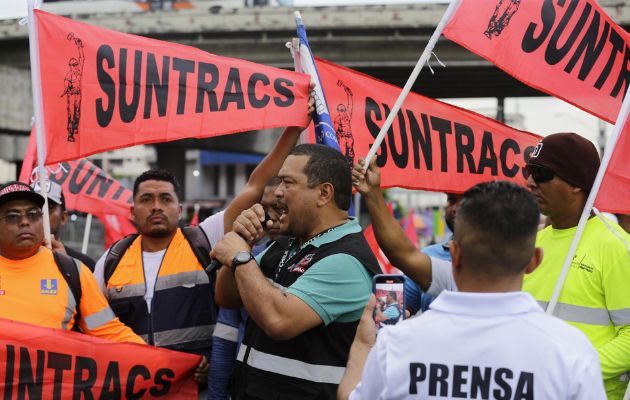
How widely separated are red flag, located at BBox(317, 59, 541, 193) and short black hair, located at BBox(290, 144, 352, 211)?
1.34 meters

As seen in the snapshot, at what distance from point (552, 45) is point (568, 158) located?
1.29 meters

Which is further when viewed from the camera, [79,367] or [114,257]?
[114,257]

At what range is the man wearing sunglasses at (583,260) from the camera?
11.7 feet

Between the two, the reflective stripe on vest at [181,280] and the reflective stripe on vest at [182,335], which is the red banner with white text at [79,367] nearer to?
the reflective stripe on vest at [182,335]

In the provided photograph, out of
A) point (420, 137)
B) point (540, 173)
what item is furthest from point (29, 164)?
point (540, 173)

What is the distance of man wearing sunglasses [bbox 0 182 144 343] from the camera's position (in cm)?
424

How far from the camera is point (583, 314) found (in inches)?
144

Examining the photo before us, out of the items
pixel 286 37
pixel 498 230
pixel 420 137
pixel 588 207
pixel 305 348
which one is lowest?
pixel 305 348

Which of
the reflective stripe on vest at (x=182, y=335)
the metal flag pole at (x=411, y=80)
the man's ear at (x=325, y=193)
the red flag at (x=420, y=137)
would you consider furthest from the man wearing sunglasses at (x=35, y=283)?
the red flag at (x=420, y=137)

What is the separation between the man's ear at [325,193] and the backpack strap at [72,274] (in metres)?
1.49

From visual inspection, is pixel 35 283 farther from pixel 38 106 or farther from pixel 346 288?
pixel 346 288

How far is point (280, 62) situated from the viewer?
30078 millimetres

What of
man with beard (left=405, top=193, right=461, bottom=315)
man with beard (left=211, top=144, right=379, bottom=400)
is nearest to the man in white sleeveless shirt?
man with beard (left=211, top=144, right=379, bottom=400)

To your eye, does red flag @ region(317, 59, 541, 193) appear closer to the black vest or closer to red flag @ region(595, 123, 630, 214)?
red flag @ region(595, 123, 630, 214)
